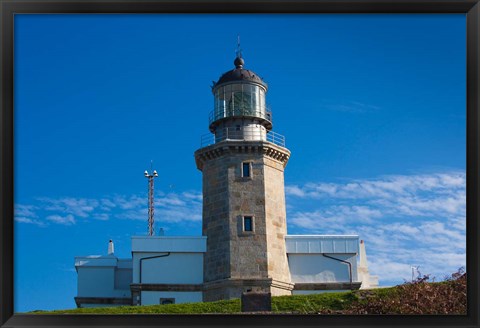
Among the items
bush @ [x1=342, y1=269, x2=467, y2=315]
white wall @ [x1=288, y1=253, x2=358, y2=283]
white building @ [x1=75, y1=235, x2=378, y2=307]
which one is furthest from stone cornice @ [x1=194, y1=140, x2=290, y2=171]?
bush @ [x1=342, y1=269, x2=467, y2=315]

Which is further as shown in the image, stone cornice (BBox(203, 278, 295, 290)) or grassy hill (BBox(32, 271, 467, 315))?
stone cornice (BBox(203, 278, 295, 290))

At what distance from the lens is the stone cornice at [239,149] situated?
34.8 m

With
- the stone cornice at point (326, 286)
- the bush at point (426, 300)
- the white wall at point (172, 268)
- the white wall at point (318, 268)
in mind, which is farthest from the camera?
the white wall at point (318, 268)

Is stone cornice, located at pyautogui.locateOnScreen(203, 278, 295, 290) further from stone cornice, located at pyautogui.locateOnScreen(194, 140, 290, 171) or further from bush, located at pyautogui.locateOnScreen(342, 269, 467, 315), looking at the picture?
bush, located at pyautogui.locateOnScreen(342, 269, 467, 315)

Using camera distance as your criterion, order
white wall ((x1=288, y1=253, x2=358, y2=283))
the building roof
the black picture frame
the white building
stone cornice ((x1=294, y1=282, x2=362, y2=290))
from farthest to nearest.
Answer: the building roof < white wall ((x1=288, y1=253, x2=358, y2=283)) < stone cornice ((x1=294, y1=282, x2=362, y2=290)) < the white building < the black picture frame

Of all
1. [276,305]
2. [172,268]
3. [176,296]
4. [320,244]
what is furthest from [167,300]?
[276,305]

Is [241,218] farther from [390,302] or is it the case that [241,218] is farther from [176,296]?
[390,302]

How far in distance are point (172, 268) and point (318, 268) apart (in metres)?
5.87

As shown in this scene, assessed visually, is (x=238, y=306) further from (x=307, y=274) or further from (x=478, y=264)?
(x=478, y=264)

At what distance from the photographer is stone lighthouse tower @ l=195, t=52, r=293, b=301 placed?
109ft

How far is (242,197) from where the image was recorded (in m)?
34.2

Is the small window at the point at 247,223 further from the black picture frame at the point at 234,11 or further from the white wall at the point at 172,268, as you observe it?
the black picture frame at the point at 234,11

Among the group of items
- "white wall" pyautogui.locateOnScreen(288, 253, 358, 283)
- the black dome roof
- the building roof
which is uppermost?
the black dome roof

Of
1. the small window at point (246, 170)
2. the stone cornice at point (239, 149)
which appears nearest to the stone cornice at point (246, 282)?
the small window at point (246, 170)
